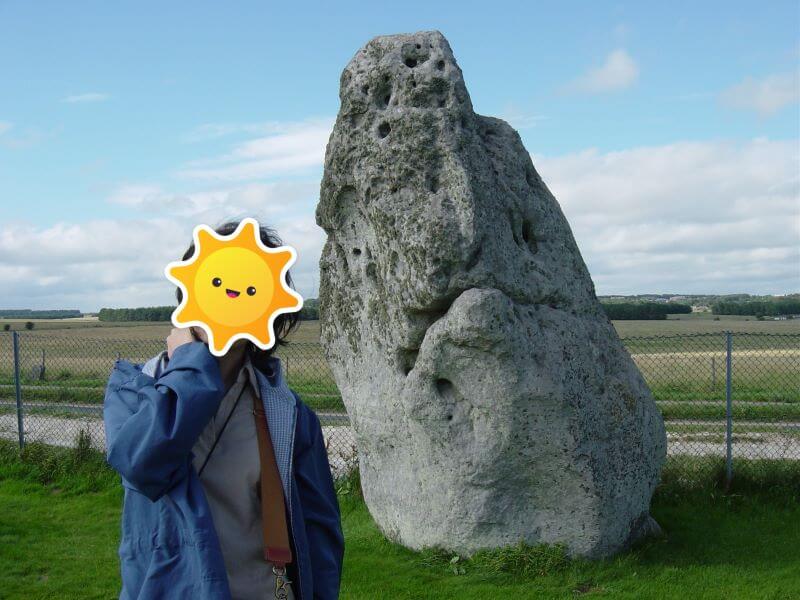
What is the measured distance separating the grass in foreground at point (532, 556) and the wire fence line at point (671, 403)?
0.66 meters

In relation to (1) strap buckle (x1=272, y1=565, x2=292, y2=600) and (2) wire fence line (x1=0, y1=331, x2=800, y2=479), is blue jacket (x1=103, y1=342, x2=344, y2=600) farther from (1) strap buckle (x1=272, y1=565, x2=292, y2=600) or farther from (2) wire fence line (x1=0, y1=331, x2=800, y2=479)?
(2) wire fence line (x1=0, y1=331, x2=800, y2=479)

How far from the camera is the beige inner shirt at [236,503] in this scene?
112 inches

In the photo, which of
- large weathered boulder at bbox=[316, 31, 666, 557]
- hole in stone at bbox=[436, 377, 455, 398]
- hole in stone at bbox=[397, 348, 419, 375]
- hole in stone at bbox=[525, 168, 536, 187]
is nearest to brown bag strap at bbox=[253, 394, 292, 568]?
large weathered boulder at bbox=[316, 31, 666, 557]

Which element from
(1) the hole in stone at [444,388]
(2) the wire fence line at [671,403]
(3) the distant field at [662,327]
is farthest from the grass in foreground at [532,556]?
(3) the distant field at [662,327]

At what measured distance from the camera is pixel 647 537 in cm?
739

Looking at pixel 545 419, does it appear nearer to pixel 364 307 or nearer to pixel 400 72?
pixel 364 307

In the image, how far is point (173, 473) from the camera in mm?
2676

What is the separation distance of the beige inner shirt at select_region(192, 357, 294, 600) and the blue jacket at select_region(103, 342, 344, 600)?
93mm

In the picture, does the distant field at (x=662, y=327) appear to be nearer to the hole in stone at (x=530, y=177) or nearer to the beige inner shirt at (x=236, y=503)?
the hole in stone at (x=530, y=177)

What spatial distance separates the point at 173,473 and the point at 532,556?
4.64 meters

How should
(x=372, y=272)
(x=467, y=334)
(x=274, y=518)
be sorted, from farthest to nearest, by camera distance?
(x=372, y=272) → (x=467, y=334) → (x=274, y=518)

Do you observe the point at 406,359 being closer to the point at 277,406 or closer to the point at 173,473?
the point at 277,406

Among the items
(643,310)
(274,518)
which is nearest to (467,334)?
(274,518)

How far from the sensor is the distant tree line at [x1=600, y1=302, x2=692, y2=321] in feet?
133
